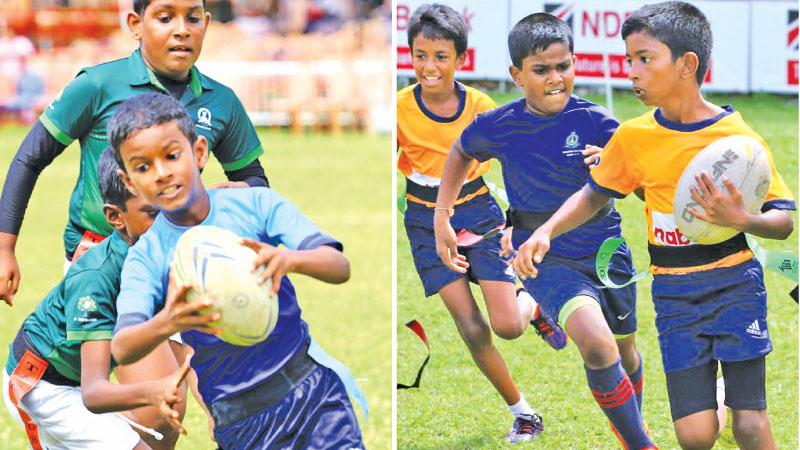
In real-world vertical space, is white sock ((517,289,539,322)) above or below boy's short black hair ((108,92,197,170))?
below

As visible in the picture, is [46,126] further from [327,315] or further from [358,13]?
[358,13]

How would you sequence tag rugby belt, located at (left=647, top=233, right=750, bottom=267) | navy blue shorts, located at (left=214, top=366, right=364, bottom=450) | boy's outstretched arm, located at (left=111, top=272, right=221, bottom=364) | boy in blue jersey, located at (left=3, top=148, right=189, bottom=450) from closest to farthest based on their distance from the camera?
boy's outstretched arm, located at (left=111, top=272, right=221, bottom=364) < navy blue shorts, located at (left=214, top=366, right=364, bottom=450) < boy in blue jersey, located at (left=3, top=148, right=189, bottom=450) < tag rugby belt, located at (left=647, top=233, right=750, bottom=267)

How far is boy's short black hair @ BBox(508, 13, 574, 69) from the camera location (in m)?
5.03

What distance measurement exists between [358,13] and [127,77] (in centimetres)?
2411

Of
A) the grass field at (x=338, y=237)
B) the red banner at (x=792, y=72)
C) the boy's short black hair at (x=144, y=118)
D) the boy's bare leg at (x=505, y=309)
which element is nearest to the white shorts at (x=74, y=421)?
the boy's short black hair at (x=144, y=118)

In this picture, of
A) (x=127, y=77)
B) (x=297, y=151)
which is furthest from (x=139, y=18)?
(x=297, y=151)

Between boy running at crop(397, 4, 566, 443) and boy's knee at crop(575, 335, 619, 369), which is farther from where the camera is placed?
boy running at crop(397, 4, 566, 443)

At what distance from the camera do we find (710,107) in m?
4.51

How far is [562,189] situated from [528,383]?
114 centimetres

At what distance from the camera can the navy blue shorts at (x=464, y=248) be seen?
6.04 metres

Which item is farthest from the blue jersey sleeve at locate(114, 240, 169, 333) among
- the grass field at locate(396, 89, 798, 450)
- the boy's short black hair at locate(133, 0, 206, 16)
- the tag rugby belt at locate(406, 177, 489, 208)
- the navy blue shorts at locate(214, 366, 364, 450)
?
the tag rugby belt at locate(406, 177, 489, 208)

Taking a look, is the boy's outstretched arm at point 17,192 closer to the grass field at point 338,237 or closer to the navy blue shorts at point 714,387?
the grass field at point 338,237

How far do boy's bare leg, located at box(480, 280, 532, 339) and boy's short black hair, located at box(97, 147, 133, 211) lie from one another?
2.11 m

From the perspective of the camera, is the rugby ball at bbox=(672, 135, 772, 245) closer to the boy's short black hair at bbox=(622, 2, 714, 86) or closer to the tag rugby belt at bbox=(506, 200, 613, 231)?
the boy's short black hair at bbox=(622, 2, 714, 86)
